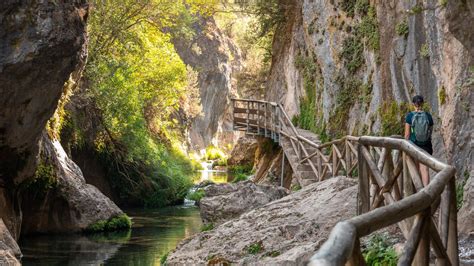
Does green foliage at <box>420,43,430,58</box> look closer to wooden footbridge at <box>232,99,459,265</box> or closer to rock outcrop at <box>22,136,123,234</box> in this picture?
wooden footbridge at <box>232,99,459,265</box>

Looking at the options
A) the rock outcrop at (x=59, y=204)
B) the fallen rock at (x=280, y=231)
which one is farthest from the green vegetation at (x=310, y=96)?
the fallen rock at (x=280, y=231)

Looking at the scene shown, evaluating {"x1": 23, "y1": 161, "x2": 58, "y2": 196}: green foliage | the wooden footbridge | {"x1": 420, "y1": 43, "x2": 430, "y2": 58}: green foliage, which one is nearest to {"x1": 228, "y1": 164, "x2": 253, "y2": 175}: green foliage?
{"x1": 23, "y1": 161, "x2": 58, "y2": 196}: green foliage

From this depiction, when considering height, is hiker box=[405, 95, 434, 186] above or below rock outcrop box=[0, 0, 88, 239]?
below

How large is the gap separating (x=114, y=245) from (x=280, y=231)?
9.69 meters

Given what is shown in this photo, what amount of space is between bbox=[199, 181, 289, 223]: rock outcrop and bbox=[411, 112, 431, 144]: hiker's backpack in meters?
5.74

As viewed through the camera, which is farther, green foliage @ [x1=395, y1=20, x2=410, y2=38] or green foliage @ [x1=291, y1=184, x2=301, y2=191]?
green foliage @ [x1=291, y1=184, x2=301, y2=191]

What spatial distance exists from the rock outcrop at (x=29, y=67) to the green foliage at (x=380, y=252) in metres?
9.93

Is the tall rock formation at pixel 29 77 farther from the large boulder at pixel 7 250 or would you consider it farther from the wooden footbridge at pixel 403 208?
the wooden footbridge at pixel 403 208

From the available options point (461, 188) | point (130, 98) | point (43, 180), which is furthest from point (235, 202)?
point (130, 98)

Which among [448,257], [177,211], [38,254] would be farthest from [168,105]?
[448,257]

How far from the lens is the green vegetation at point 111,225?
21.8m

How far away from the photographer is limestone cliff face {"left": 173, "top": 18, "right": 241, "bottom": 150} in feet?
193

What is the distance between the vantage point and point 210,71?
2398 inches

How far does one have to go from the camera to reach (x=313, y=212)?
10.8 metres
